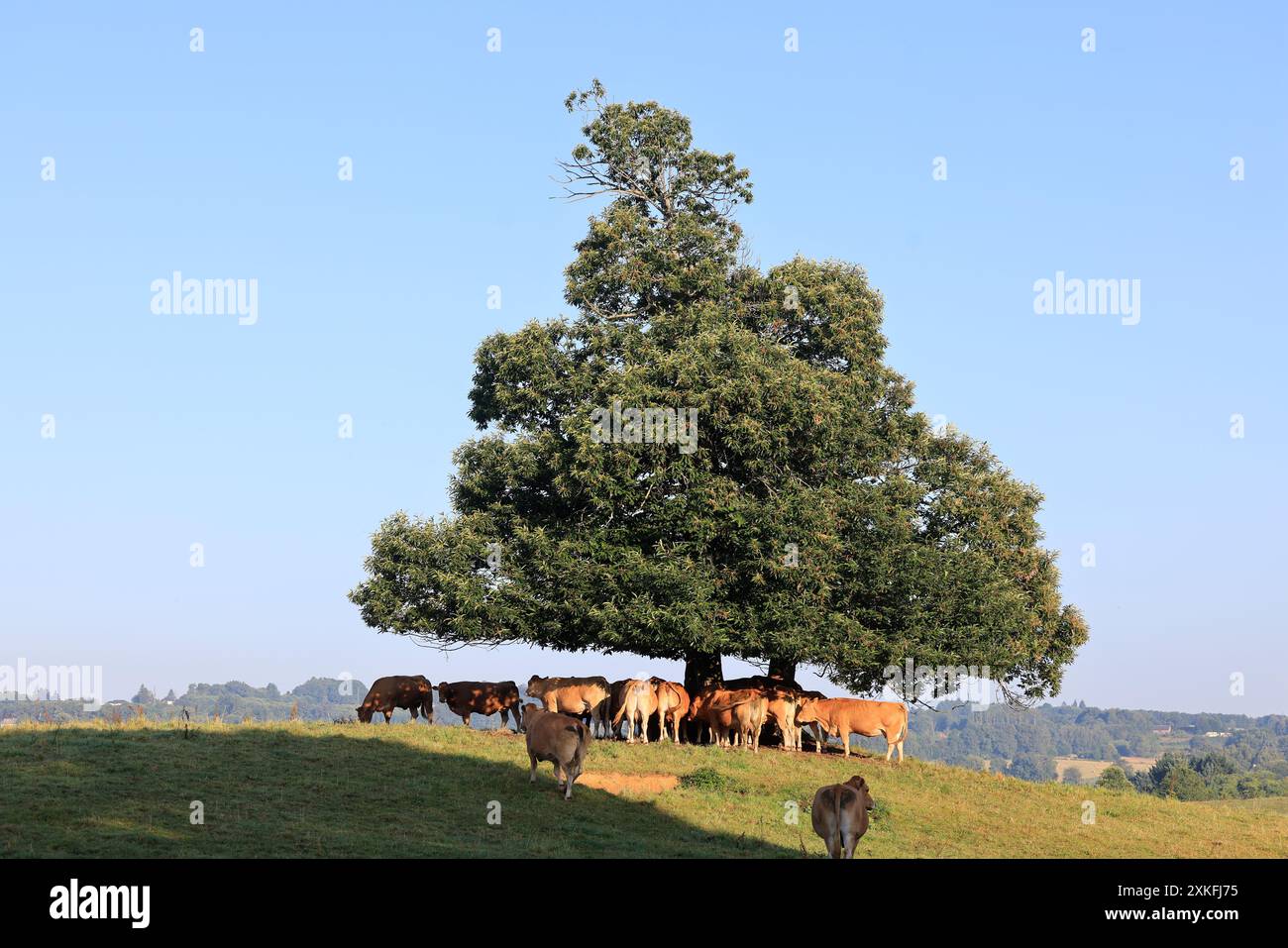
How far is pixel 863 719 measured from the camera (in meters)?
35.4

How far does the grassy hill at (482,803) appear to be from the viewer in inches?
778

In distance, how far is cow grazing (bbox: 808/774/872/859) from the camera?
19922 mm

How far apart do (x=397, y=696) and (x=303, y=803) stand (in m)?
14.9

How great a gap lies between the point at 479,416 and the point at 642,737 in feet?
39.0

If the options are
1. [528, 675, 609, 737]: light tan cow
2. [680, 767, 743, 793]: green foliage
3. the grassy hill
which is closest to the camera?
the grassy hill

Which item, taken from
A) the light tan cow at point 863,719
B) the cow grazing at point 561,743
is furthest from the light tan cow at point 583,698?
the cow grazing at point 561,743

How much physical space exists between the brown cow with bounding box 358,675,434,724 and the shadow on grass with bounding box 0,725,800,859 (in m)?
6.87

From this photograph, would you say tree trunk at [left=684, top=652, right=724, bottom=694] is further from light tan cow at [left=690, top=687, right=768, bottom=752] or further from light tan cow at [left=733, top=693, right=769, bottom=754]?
light tan cow at [left=733, top=693, right=769, bottom=754]

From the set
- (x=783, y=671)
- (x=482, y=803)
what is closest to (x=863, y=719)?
(x=783, y=671)

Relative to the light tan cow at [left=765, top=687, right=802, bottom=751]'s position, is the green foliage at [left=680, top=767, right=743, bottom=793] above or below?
below

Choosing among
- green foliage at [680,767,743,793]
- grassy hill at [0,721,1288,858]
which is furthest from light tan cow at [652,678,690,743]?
green foliage at [680,767,743,793]

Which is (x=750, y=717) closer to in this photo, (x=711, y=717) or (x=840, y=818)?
(x=711, y=717)

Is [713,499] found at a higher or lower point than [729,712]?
higher

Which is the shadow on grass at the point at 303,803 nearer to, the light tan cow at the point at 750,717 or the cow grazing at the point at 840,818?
the cow grazing at the point at 840,818
